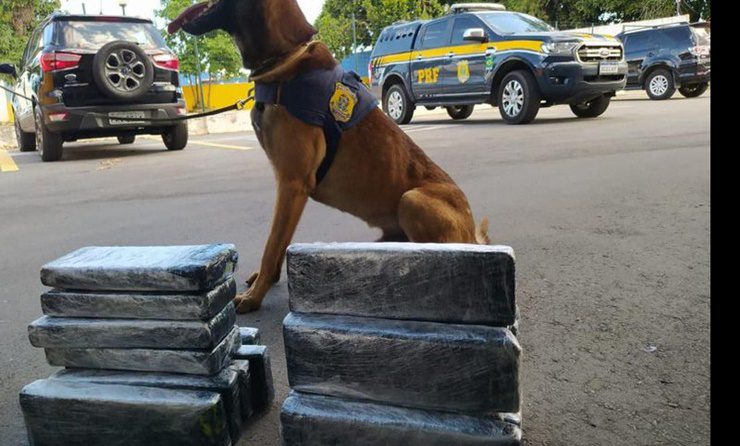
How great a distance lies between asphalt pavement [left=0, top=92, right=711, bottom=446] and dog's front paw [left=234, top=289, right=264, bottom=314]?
0.05 metres

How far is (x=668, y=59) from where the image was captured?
15.7 m

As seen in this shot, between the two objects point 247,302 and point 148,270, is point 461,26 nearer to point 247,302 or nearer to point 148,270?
point 247,302

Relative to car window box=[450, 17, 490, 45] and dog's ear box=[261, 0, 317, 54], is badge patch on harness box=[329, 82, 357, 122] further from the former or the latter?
car window box=[450, 17, 490, 45]

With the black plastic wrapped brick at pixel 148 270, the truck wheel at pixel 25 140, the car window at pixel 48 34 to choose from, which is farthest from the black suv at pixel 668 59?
the black plastic wrapped brick at pixel 148 270

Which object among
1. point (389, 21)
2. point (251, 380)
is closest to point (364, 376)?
point (251, 380)

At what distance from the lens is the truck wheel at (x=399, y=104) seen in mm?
13184

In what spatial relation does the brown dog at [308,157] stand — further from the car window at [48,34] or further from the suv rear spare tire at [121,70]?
the car window at [48,34]

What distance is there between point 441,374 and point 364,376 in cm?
19

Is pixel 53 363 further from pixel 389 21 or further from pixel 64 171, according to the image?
pixel 389 21

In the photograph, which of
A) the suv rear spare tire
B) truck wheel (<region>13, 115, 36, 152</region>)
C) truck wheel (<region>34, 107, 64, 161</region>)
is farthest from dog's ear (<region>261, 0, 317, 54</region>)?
truck wheel (<region>13, 115, 36, 152</region>)

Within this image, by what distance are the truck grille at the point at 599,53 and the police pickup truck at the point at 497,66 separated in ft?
0.06

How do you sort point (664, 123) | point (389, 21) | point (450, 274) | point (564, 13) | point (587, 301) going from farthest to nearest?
point (564, 13)
point (389, 21)
point (664, 123)
point (587, 301)
point (450, 274)

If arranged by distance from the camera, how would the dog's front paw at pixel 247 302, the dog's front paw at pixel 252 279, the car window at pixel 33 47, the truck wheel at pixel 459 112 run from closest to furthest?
the dog's front paw at pixel 247 302, the dog's front paw at pixel 252 279, the car window at pixel 33 47, the truck wheel at pixel 459 112
